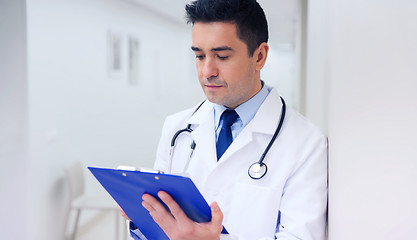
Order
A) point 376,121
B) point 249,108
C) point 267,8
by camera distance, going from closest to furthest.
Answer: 1. point 376,121
2. point 249,108
3. point 267,8

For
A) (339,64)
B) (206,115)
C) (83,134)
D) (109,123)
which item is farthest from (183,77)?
(339,64)

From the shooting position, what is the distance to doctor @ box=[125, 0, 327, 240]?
938mm

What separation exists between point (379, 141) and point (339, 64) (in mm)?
185

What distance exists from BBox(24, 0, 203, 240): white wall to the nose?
1.75m

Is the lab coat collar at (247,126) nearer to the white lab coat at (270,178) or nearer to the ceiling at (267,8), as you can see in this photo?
the white lab coat at (270,178)

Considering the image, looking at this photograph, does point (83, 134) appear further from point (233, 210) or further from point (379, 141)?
point (379, 141)

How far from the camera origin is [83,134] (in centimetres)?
325

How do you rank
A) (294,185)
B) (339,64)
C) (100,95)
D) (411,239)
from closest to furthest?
(411,239) → (339,64) → (294,185) → (100,95)

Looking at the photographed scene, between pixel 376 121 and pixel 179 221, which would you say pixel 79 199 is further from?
pixel 376 121

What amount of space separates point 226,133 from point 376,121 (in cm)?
48

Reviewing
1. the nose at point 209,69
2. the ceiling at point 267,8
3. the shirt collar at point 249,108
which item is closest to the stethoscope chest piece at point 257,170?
the shirt collar at point 249,108

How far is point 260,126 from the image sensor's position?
3.44 ft

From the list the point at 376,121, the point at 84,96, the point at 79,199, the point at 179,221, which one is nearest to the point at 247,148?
the point at 179,221

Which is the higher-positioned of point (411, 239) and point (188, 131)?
point (188, 131)
